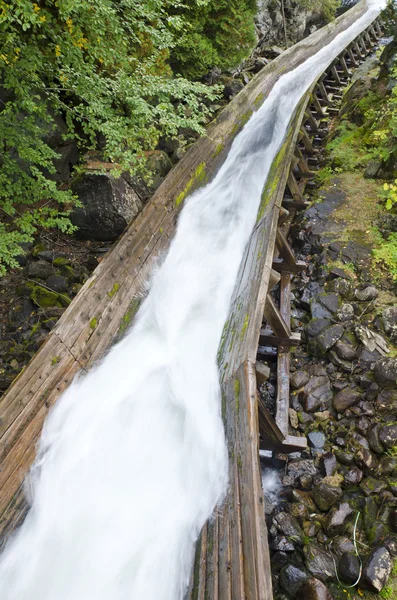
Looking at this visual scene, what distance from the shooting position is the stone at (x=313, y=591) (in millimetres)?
3072

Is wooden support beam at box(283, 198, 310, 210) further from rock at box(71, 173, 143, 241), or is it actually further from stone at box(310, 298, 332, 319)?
rock at box(71, 173, 143, 241)

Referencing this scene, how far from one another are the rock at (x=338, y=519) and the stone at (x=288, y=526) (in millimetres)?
287

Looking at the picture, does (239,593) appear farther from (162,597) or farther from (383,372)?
(383,372)

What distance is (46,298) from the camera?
18.1 ft

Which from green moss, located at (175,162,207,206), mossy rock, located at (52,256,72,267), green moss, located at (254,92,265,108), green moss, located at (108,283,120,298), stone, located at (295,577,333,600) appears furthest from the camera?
green moss, located at (254,92,265,108)

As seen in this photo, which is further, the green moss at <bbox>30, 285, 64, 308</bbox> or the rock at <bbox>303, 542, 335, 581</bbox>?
the green moss at <bbox>30, 285, 64, 308</bbox>

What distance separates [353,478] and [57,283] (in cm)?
468

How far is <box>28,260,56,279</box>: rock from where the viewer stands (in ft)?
18.6

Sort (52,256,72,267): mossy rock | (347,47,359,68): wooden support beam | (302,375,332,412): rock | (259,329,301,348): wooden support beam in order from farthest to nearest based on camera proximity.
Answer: (347,47,359,68): wooden support beam < (52,256,72,267): mossy rock < (259,329,301,348): wooden support beam < (302,375,332,412): rock

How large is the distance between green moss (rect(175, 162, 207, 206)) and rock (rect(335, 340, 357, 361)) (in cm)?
372

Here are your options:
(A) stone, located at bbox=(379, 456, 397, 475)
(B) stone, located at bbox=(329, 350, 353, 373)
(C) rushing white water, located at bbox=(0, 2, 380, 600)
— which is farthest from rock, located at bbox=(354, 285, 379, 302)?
(A) stone, located at bbox=(379, 456, 397, 475)

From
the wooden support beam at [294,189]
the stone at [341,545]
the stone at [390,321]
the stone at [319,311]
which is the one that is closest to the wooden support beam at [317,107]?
the wooden support beam at [294,189]

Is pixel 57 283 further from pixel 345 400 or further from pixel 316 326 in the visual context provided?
pixel 345 400

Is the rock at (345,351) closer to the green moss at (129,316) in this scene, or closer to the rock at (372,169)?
the green moss at (129,316)
